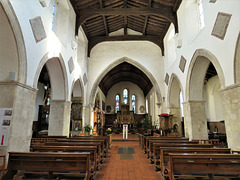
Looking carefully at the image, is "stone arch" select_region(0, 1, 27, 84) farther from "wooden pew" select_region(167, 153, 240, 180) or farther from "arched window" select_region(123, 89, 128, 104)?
"arched window" select_region(123, 89, 128, 104)

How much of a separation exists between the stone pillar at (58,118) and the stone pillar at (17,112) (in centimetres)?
295

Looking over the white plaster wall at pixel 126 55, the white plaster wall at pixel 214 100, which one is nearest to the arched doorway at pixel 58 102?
the white plaster wall at pixel 126 55

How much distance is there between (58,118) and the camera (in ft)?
26.2

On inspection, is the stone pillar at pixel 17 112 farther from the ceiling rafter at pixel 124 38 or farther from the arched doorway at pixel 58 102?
the ceiling rafter at pixel 124 38

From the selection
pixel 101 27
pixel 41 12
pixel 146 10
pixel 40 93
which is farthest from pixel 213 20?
pixel 40 93

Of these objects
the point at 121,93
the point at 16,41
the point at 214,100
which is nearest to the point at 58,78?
the point at 16,41

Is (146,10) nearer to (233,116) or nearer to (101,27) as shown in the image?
(101,27)

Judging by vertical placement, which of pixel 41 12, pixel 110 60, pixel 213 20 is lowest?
pixel 213 20

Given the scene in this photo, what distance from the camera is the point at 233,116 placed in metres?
4.57

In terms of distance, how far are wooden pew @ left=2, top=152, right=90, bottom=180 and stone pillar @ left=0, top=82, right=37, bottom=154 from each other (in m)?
1.57

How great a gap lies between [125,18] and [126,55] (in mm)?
2661

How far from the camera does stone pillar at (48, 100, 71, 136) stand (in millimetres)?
7879

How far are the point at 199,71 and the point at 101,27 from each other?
732cm

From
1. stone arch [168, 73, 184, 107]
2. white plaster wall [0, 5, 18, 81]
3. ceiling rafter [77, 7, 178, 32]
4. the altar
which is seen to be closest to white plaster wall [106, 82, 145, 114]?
the altar
